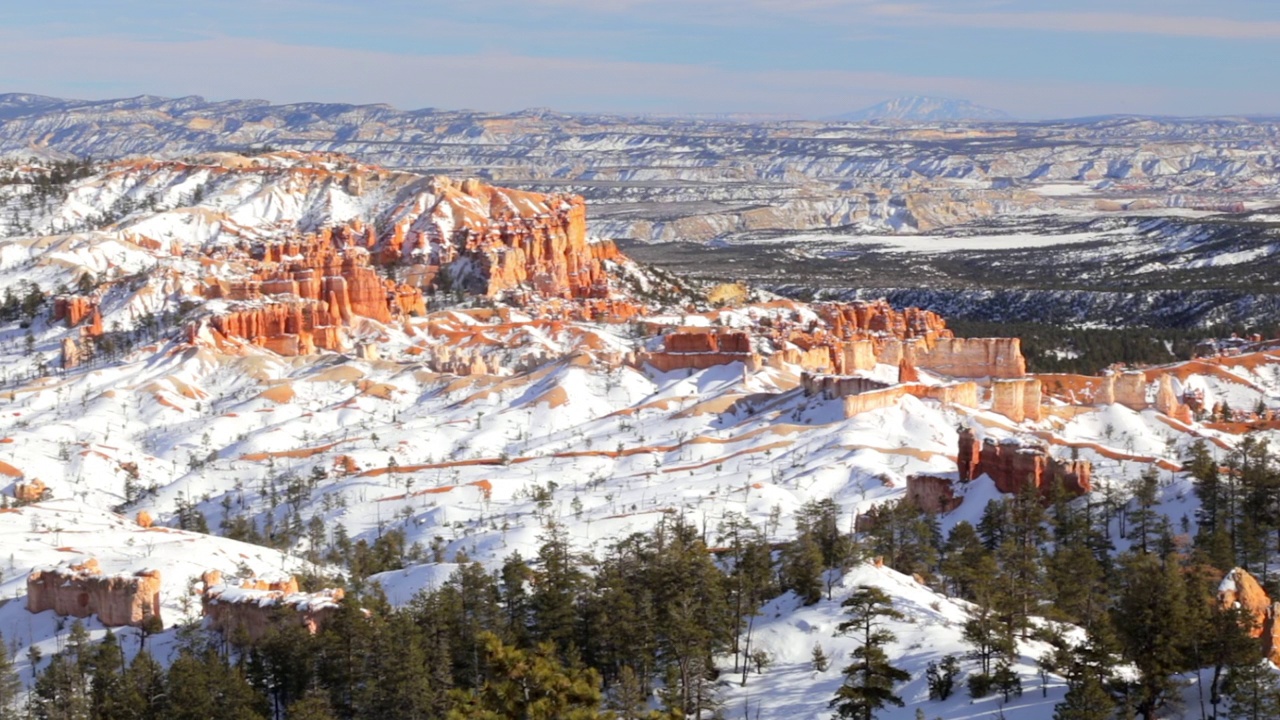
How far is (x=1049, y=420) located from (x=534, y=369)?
45.5m

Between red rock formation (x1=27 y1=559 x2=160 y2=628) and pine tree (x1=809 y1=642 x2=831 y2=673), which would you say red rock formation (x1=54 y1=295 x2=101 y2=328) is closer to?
red rock formation (x1=27 y1=559 x2=160 y2=628)

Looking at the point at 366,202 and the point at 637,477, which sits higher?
the point at 366,202

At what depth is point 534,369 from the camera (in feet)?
444

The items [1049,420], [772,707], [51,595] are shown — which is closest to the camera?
[772,707]

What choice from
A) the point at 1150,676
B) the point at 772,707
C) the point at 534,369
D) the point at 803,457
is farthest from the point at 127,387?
the point at 1150,676

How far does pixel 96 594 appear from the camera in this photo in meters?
64.4

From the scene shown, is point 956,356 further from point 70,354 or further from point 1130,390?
point 70,354

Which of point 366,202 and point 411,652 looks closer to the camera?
point 411,652

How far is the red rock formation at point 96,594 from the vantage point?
64125 millimetres

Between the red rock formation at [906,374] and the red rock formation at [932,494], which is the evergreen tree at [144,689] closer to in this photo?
the red rock formation at [932,494]

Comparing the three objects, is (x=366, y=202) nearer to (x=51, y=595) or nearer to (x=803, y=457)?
(x=803, y=457)

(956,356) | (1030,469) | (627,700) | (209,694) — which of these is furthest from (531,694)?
(956,356)

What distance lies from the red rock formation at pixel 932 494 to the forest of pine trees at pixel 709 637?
975 cm

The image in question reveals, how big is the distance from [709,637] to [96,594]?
28332 millimetres
